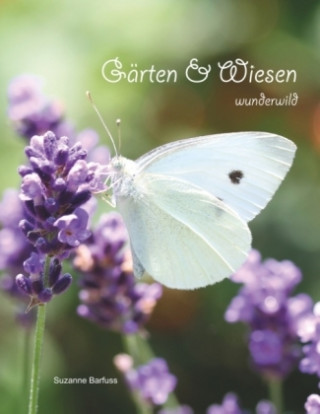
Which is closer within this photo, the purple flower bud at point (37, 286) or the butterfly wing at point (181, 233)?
the purple flower bud at point (37, 286)

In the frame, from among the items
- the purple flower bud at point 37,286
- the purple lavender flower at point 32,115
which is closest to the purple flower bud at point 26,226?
the purple flower bud at point 37,286

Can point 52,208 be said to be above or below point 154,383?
above

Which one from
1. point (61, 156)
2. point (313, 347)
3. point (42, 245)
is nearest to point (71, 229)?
point (42, 245)

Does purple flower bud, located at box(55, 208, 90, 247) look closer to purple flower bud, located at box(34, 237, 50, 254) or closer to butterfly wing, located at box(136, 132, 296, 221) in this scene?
purple flower bud, located at box(34, 237, 50, 254)

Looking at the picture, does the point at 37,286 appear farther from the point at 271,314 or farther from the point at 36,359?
the point at 271,314

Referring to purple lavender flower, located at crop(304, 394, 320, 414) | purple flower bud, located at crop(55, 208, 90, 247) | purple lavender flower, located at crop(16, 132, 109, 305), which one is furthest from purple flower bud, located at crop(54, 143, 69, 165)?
purple lavender flower, located at crop(304, 394, 320, 414)

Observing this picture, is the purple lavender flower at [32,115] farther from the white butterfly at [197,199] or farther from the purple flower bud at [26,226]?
the purple flower bud at [26,226]
